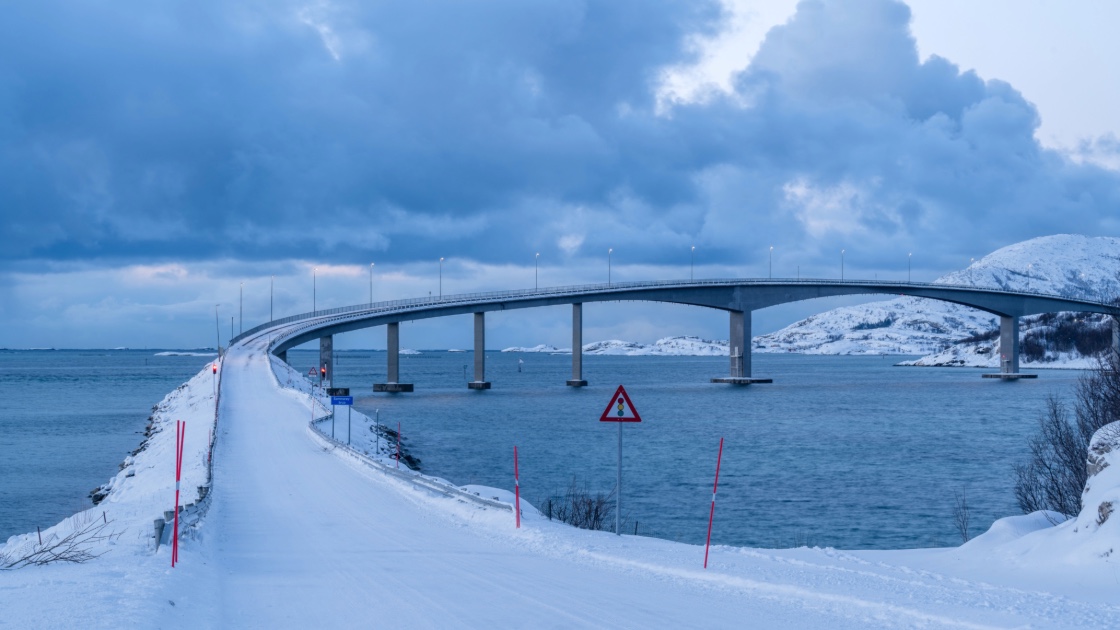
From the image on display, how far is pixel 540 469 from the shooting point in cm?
3969

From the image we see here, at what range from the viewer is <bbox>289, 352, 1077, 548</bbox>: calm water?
27828 mm

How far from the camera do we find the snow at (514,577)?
10.9m

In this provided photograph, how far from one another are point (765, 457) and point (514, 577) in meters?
32.5

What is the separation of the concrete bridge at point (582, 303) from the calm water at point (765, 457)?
14.3 metres

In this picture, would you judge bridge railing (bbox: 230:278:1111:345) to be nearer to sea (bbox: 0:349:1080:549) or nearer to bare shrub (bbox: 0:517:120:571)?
sea (bbox: 0:349:1080:549)

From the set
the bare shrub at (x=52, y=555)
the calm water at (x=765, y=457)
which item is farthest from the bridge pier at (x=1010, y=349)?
the bare shrub at (x=52, y=555)

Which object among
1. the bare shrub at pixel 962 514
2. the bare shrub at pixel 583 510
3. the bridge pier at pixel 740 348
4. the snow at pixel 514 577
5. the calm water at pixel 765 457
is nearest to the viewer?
the snow at pixel 514 577

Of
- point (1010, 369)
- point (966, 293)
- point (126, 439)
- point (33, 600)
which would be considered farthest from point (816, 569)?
point (1010, 369)

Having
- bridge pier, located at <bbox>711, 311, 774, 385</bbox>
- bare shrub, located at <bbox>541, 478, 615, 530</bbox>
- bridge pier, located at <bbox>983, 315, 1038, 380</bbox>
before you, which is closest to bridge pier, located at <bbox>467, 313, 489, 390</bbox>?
bridge pier, located at <bbox>711, 311, 774, 385</bbox>

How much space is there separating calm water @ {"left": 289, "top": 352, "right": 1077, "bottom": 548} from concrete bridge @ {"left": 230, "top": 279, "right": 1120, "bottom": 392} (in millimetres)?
14283

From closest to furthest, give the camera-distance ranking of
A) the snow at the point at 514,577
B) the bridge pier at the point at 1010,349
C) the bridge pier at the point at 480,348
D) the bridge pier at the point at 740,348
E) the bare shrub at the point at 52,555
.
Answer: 1. the snow at the point at 514,577
2. the bare shrub at the point at 52,555
3. the bridge pier at the point at 480,348
4. the bridge pier at the point at 740,348
5. the bridge pier at the point at 1010,349

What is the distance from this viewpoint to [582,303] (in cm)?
11081

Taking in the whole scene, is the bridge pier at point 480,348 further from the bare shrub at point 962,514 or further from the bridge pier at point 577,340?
the bare shrub at point 962,514

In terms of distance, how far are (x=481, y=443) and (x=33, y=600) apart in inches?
1580
